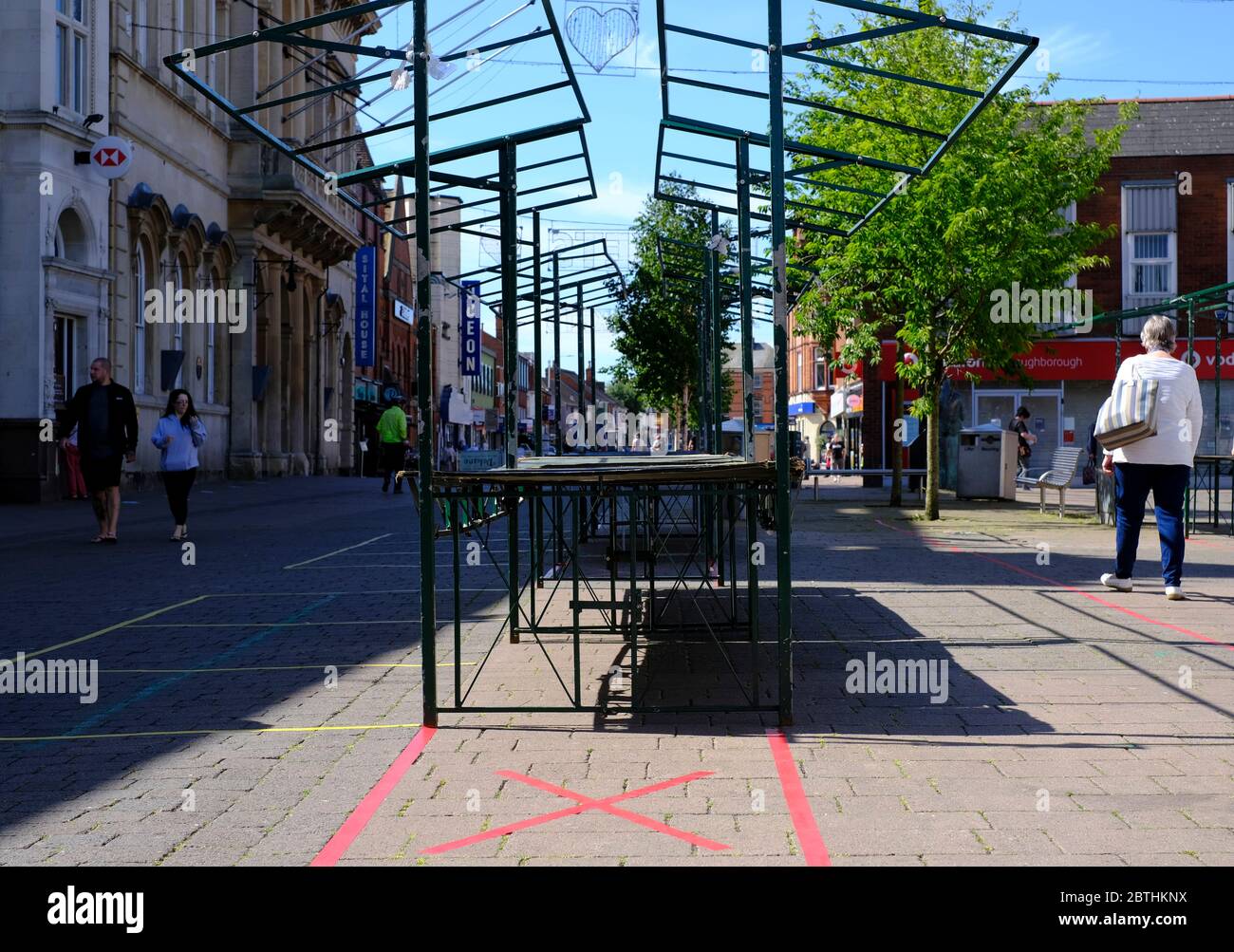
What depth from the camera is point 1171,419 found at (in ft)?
32.3

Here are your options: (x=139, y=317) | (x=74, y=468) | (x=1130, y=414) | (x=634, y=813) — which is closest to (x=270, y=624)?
(x=634, y=813)

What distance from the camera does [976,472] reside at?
25.5 meters

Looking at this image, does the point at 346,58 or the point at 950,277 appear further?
the point at 346,58

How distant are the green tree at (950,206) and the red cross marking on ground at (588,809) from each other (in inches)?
507

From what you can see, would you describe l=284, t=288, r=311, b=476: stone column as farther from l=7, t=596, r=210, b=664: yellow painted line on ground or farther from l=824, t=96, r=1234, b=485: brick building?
l=7, t=596, r=210, b=664: yellow painted line on ground

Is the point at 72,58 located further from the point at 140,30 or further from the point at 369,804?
the point at 369,804

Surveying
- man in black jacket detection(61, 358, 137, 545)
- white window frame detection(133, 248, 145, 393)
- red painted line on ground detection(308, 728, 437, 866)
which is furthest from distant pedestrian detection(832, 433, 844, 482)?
red painted line on ground detection(308, 728, 437, 866)

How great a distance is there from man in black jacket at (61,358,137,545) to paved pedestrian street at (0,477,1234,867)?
4.46 meters

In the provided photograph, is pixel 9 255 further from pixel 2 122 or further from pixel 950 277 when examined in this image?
pixel 950 277

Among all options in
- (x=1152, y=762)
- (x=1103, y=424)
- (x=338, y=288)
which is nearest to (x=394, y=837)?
(x=1152, y=762)

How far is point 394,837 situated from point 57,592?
24.9 feet

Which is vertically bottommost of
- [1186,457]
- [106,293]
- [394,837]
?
[394,837]

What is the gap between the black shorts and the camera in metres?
14.7

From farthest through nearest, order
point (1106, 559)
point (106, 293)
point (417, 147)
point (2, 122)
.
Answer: point (106, 293) → point (2, 122) → point (1106, 559) → point (417, 147)
